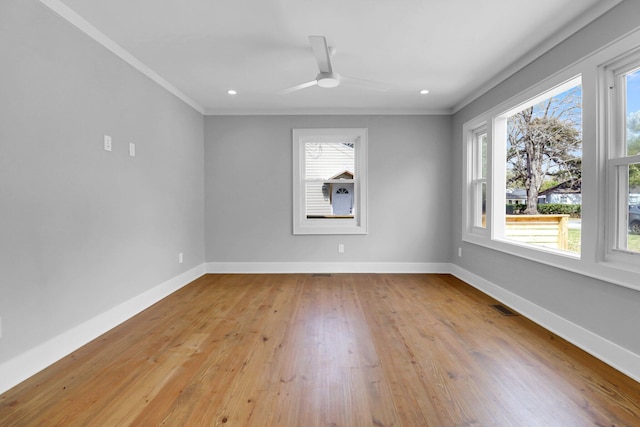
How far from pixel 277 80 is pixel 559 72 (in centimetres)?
264

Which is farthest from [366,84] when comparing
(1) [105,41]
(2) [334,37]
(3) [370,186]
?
(1) [105,41]

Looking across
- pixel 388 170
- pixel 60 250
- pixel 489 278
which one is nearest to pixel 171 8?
pixel 60 250

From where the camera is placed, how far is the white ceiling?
7.18 feet

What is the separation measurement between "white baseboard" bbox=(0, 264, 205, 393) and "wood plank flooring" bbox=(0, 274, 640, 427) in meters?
0.07

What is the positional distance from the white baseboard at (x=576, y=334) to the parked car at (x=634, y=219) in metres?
0.76

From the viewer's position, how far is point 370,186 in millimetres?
4695

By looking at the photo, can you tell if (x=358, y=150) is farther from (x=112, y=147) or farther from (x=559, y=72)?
(x=112, y=147)

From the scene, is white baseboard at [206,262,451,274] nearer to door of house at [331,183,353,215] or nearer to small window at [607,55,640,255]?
door of house at [331,183,353,215]

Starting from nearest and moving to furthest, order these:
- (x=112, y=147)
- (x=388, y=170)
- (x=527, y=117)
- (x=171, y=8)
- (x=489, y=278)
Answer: (x=171, y=8) → (x=112, y=147) → (x=527, y=117) → (x=489, y=278) → (x=388, y=170)

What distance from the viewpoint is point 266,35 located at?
2.55m

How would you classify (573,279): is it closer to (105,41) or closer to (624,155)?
(624,155)

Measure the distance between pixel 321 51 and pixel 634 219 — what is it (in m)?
2.47

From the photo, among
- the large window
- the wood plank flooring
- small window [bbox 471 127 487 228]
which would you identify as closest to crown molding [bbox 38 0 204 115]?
the wood plank flooring

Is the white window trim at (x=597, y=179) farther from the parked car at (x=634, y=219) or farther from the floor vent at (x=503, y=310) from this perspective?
the floor vent at (x=503, y=310)
